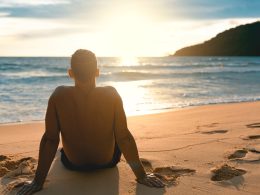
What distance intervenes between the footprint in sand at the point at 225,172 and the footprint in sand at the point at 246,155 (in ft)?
1.19

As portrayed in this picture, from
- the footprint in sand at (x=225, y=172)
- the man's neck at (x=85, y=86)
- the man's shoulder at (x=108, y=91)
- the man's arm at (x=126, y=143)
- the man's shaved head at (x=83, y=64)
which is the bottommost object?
the footprint in sand at (x=225, y=172)

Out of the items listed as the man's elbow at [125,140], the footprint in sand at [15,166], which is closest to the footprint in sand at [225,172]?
the man's elbow at [125,140]

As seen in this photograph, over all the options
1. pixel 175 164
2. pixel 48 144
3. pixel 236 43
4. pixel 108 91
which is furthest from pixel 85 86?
pixel 236 43

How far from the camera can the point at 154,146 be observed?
16.6 ft

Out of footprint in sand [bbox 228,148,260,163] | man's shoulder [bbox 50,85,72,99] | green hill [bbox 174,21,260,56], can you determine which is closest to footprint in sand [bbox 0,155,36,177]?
man's shoulder [bbox 50,85,72,99]

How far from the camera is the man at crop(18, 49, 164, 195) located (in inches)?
135

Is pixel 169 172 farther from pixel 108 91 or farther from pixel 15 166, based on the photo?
pixel 15 166

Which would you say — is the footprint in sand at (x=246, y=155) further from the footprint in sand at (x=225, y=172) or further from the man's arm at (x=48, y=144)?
the man's arm at (x=48, y=144)

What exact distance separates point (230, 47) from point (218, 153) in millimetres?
114902

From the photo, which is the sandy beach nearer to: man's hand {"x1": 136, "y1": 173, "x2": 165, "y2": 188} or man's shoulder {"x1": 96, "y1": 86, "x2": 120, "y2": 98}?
man's hand {"x1": 136, "y1": 173, "x2": 165, "y2": 188}

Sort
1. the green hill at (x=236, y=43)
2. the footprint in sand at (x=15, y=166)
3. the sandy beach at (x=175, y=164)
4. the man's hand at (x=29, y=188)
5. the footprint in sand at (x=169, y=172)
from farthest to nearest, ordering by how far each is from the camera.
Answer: the green hill at (x=236, y=43)
the footprint in sand at (x=15, y=166)
the footprint in sand at (x=169, y=172)
the sandy beach at (x=175, y=164)
the man's hand at (x=29, y=188)

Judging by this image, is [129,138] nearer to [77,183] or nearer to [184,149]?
[77,183]

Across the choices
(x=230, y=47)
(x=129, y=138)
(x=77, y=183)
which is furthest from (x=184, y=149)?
(x=230, y=47)

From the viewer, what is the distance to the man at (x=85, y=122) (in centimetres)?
342
